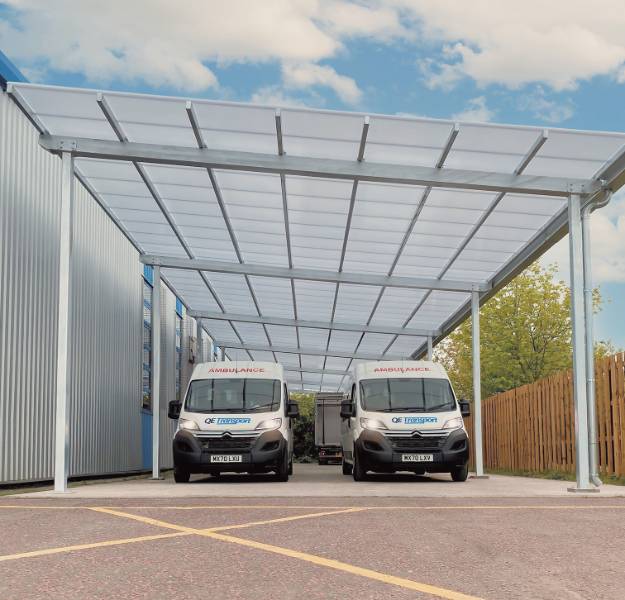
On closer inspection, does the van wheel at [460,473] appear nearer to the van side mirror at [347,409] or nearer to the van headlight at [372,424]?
the van headlight at [372,424]

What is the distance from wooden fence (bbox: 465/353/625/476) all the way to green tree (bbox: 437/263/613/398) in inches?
324

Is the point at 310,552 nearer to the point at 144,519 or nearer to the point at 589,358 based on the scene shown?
the point at 144,519

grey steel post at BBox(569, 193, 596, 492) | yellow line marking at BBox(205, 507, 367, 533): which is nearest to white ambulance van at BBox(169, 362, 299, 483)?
grey steel post at BBox(569, 193, 596, 492)

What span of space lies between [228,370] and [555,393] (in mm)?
7099

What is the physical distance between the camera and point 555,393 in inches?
764

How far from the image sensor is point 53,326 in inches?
647

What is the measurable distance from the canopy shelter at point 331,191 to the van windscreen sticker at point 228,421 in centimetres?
368

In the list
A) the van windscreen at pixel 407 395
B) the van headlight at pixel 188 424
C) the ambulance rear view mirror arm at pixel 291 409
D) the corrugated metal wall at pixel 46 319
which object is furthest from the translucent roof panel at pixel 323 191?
the van headlight at pixel 188 424

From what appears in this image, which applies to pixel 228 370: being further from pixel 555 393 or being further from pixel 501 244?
pixel 555 393

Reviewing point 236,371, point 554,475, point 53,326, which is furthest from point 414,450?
point 53,326

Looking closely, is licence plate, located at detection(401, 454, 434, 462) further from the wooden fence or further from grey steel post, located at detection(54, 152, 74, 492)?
grey steel post, located at detection(54, 152, 74, 492)

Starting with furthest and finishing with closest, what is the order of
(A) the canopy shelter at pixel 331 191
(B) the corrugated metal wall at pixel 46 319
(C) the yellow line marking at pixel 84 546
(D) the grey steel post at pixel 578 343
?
1. (B) the corrugated metal wall at pixel 46 319
2. (D) the grey steel post at pixel 578 343
3. (A) the canopy shelter at pixel 331 191
4. (C) the yellow line marking at pixel 84 546

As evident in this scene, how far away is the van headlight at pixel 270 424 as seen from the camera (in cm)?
1603

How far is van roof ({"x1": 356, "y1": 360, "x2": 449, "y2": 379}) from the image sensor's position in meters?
17.2
